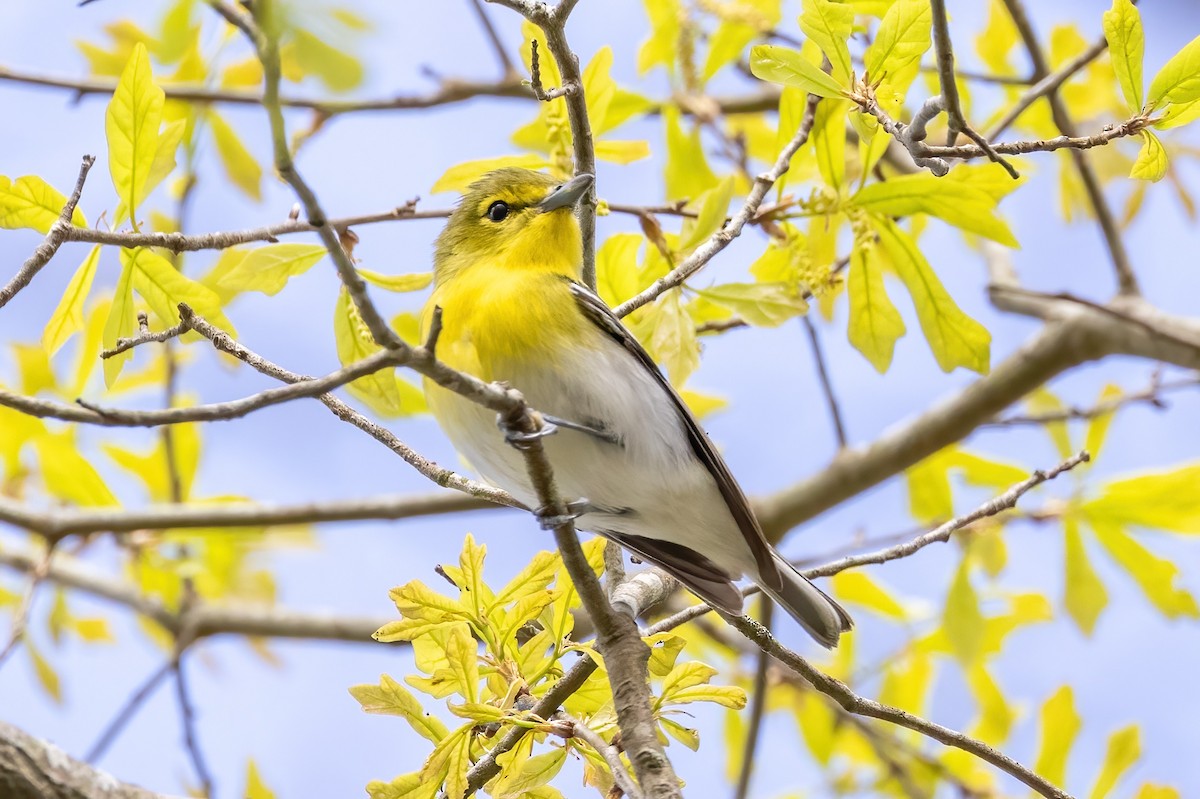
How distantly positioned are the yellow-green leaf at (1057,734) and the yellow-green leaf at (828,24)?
2172 millimetres

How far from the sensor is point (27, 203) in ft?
9.09

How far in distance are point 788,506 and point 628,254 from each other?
5.54 ft

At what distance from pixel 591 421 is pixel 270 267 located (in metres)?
0.99

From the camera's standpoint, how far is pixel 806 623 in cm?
358

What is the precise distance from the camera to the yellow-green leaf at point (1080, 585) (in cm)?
439

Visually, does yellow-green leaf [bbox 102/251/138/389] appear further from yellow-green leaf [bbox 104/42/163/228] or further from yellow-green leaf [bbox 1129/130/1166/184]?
yellow-green leaf [bbox 1129/130/1166/184]

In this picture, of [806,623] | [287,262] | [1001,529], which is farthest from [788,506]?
[287,262]

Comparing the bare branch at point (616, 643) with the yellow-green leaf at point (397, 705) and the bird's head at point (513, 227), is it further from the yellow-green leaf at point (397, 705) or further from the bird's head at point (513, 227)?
the bird's head at point (513, 227)

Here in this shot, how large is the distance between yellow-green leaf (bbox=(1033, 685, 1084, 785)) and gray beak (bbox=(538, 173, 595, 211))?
2.12 metres

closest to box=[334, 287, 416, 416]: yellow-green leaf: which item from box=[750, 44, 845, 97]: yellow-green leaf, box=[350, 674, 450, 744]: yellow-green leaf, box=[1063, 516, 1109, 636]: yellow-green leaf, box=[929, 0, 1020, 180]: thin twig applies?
box=[350, 674, 450, 744]: yellow-green leaf

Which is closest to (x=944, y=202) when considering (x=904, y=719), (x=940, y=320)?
(x=940, y=320)

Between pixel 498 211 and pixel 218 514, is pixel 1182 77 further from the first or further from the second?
pixel 218 514

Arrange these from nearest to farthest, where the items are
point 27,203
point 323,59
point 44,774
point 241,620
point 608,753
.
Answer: point 323,59 < point 608,753 < point 27,203 < point 44,774 < point 241,620

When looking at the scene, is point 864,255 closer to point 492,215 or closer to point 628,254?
point 628,254
